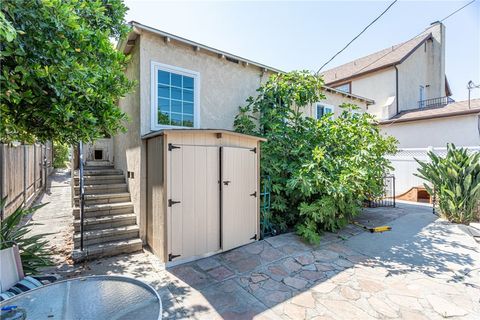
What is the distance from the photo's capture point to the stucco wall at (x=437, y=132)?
11539 millimetres

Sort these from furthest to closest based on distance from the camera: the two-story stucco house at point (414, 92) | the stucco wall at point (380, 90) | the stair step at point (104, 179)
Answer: the stucco wall at point (380, 90), the two-story stucco house at point (414, 92), the stair step at point (104, 179)

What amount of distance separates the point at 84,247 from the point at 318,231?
17.0 feet

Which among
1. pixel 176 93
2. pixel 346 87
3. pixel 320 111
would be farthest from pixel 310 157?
pixel 346 87

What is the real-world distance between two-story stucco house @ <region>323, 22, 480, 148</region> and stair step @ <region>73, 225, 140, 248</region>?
48.1 ft

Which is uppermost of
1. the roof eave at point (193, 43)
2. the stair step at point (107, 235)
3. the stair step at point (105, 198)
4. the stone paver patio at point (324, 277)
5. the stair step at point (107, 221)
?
the roof eave at point (193, 43)

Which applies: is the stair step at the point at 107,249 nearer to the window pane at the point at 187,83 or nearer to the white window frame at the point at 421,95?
the window pane at the point at 187,83

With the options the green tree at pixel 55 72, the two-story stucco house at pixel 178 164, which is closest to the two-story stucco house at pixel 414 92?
the two-story stucco house at pixel 178 164

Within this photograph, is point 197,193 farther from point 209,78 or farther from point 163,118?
point 209,78

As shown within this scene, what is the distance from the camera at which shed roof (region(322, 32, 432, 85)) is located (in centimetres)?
1426

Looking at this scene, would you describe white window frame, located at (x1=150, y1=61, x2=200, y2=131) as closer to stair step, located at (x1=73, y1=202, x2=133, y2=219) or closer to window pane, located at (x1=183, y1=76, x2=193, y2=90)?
window pane, located at (x1=183, y1=76, x2=193, y2=90)

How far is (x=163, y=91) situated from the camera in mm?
5512

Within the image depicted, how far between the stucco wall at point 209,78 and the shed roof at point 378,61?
411 inches

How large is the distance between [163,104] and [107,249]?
130 inches

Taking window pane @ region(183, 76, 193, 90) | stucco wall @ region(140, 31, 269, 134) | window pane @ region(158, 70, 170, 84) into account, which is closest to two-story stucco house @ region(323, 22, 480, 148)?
stucco wall @ region(140, 31, 269, 134)
